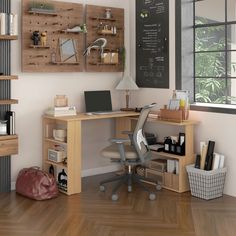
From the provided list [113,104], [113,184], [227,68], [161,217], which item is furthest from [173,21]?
[161,217]

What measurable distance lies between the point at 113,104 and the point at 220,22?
182cm

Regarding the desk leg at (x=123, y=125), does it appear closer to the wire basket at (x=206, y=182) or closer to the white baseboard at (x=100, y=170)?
the white baseboard at (x=100, y=170)

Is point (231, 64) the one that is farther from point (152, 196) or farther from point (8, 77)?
point (8, 77)

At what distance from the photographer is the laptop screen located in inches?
218

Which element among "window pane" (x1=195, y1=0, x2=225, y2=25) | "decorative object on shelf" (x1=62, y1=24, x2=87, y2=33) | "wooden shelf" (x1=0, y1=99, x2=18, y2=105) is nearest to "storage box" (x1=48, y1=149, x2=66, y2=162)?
"wooden shelf" (x1=0, y1=99, x2=18, y2=105)

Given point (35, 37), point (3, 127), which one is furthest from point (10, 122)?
point (35, 37)

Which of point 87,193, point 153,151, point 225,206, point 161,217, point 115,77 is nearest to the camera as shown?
point 161,217

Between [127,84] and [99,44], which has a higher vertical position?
[99,44]

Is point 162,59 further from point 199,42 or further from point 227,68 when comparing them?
point 227,68

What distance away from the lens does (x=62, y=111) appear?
5098mm

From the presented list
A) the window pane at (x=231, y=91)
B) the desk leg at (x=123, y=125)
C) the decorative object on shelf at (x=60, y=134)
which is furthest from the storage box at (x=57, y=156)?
the window pane at (x=231, y=91)

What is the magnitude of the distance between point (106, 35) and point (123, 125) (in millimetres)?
1239

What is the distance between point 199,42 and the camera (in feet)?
17.8

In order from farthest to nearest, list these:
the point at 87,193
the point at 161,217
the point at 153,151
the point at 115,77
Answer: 1. the point at 115,77
2. the point at 153,151
3. the point at 87,193
4. the point at 161,217
